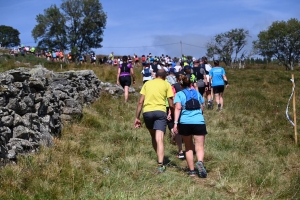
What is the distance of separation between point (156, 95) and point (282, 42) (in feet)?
202

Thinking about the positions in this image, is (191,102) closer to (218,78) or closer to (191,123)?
(191,123)

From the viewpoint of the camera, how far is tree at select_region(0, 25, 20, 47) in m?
83.3

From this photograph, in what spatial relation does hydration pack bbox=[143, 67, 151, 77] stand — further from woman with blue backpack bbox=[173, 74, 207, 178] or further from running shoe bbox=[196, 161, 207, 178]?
running shoe bbox=[196, 161, 207, 178]

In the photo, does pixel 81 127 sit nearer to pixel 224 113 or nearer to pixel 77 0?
pixel 224 113

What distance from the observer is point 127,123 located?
977 cm

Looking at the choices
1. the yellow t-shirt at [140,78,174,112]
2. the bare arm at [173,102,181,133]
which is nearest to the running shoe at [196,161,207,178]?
the bare arm at [173,102,181,133]

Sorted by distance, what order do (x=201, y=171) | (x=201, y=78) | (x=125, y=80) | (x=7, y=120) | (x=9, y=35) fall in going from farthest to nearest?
(x=9, y=35)
(x=125, y=80)
(x=201, y=78)
(x=201, y=171)
(x=7, y=120)

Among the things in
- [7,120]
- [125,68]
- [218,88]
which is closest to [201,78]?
[218,88]

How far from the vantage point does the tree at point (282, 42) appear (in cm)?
6100

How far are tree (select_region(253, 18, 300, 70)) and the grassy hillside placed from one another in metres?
55.5

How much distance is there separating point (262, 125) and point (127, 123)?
3724 millimetres

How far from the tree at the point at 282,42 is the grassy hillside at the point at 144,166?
55508mm

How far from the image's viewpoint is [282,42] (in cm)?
6275

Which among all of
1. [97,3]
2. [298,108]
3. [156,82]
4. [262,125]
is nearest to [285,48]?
[97,3]
